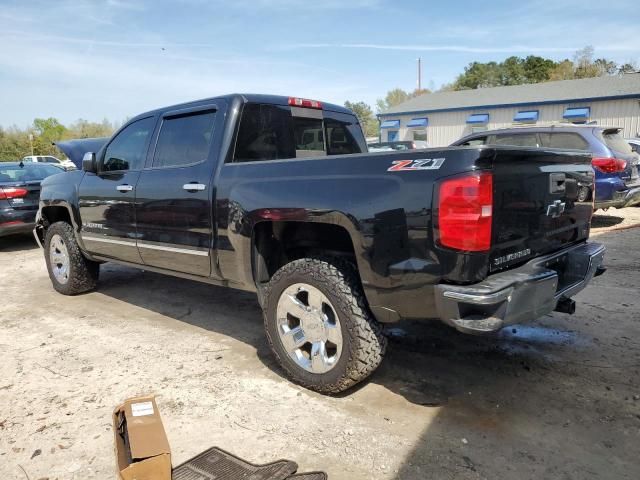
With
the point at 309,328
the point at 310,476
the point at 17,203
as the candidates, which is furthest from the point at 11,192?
the point at 310,476

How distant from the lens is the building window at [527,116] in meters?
27.1

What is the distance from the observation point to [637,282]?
528 cm

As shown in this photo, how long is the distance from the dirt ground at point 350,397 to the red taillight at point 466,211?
1.08 m

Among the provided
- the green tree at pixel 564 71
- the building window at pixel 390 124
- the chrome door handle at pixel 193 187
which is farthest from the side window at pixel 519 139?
the green tree at pixel 564 71

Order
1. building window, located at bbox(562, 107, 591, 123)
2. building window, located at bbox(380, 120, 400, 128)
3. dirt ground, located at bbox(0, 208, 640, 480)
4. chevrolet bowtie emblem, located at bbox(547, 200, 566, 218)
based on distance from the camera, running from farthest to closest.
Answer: building window, located at bbox(380, 120, 400, 128)
building window, located at bbox(562, 107, 591, 123)
chevrolet bowtie emblem, located at bbox(547, 200, 566, 218)
dirt ground, located at bbox(0, 208, 640, 480)

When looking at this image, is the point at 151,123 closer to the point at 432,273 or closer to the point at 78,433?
the point at 78,433

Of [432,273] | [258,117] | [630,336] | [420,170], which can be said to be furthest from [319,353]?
[630,336]

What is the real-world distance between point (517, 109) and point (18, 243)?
2613cm

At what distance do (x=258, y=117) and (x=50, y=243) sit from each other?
3412 millimetres

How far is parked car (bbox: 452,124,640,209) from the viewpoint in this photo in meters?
7.92

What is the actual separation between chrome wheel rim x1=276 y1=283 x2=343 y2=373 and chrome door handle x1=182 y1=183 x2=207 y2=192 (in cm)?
110

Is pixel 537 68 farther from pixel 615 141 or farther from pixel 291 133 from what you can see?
pixel 291 133

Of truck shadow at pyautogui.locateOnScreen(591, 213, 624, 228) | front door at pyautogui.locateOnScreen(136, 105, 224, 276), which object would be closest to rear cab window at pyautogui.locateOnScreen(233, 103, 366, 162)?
front door at pyautogui.locateOnScreen(136, 105, 224, 276)

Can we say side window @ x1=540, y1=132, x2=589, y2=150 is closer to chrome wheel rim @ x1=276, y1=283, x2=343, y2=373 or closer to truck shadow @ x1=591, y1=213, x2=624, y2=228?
truck shadow @ x1=591, y1=213, x2=624, y2=228
